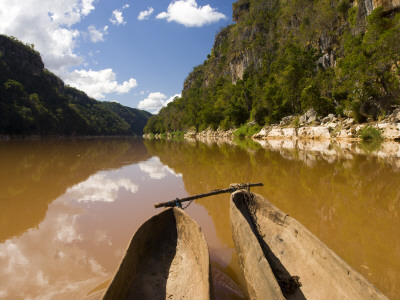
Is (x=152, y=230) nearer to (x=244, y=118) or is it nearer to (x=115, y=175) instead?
(x=115, y=175)

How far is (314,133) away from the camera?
75.2ft

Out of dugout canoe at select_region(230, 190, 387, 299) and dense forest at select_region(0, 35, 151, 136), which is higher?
dense forest at select_region(0, 35, 151, 136)

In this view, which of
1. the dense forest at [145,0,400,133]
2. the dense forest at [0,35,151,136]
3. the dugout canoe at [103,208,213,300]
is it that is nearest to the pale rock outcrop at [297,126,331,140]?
the dense forest at [145,0,400,133]

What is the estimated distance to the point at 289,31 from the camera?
48312 millimetres

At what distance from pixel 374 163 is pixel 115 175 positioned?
10774mm

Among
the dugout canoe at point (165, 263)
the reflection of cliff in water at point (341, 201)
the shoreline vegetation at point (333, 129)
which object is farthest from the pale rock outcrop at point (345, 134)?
the dugout canoe at point (165, 263)

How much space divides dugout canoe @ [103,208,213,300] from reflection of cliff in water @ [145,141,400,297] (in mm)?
1227

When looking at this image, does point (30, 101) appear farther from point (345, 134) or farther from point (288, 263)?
point (288, 263)

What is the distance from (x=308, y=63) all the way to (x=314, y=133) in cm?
1727

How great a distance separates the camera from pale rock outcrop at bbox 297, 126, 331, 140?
A: 71.1 feet

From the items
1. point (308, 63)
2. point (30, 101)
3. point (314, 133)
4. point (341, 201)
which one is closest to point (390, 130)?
point (314, 133)

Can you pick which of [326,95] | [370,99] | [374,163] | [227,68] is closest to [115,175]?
[374,163]

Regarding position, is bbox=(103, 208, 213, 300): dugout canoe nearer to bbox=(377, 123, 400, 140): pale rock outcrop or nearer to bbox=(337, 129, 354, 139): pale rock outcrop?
bbox=(377, 123, 400, 140): pale rock outcrop

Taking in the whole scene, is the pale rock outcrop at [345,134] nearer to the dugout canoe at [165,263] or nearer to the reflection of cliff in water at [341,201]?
the reflection of cliff in water at [341,201]
